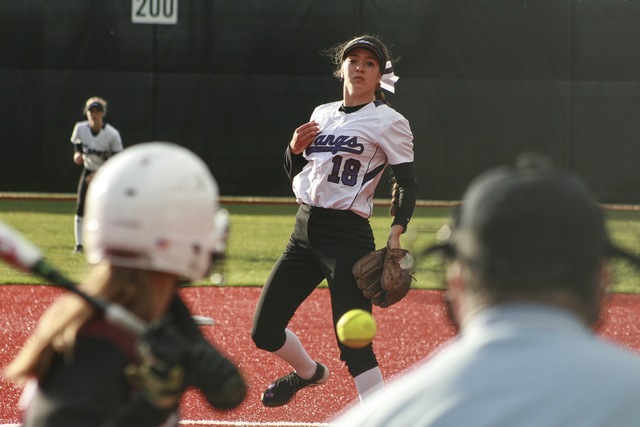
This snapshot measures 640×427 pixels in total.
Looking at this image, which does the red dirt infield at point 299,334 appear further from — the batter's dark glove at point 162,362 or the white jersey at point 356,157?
the batter's dark glove at point 162,362

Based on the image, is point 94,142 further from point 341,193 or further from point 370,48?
point 341,193

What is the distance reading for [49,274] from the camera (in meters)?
2.52

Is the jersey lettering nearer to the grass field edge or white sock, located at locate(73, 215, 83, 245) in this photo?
white sock, located at locate(73, 215, 83, 245)

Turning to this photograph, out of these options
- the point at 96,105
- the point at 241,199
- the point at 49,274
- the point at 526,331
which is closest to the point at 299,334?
the point at 49,274

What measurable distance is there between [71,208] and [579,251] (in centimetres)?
1830

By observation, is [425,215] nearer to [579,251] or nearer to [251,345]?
[251,345]

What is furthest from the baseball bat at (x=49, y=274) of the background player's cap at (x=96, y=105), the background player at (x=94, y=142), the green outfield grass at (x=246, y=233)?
the background player's cap at (x=96, y=105)

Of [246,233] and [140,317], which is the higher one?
[140,317]

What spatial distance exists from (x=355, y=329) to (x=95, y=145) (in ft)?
30.6

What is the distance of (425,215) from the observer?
18.3m

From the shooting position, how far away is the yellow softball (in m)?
5.29

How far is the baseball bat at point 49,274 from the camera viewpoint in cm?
231

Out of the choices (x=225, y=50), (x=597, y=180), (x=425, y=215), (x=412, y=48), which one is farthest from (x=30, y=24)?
(x=597, y=180)

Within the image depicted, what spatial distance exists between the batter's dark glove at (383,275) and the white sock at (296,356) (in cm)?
54
